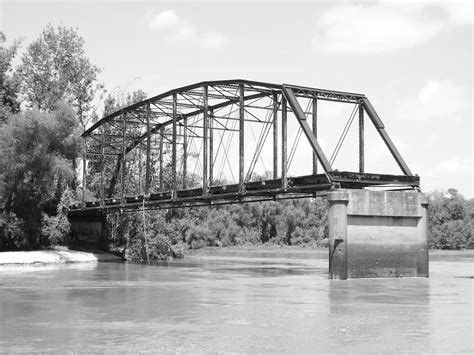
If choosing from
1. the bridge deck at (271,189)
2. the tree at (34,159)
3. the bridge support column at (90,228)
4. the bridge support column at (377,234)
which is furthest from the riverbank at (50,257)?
the bridge support column at (377,234)

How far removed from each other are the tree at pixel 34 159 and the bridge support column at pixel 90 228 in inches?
406

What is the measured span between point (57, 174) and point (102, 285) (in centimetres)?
2357

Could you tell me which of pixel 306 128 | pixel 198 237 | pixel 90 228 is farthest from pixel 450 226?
pixel 306 128

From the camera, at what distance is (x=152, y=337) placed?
Result: 1756 cm

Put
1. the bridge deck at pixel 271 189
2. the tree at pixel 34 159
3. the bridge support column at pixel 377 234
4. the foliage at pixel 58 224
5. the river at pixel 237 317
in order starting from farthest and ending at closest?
the foliage at pixel 58 224, the tree at pixel 34 159, the bridge deck at pixel 271 189, the bridge support column at pixel 377 234, the river at pixel 237 317

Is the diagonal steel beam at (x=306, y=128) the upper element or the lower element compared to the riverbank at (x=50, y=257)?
upper

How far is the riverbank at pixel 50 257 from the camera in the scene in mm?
52594

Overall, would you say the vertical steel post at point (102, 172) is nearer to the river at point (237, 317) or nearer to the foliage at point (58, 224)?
the foliage at point (58, 224)

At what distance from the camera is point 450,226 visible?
114 metres

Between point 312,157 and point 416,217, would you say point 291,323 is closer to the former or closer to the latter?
point 416,217

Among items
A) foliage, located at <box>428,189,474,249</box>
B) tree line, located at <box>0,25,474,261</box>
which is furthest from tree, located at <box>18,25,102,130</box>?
foliage, located at <box>428,189,474,249</box>

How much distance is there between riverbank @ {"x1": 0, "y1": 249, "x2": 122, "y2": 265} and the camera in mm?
52594

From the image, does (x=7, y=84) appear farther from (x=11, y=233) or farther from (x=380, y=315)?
(x=380, y=315)

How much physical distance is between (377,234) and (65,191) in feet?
113
